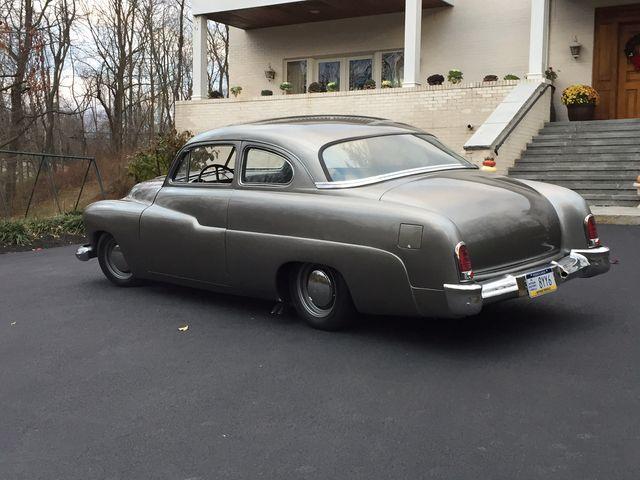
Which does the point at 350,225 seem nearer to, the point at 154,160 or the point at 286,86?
the point at 154,160

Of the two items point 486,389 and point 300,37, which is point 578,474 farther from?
point 300,37

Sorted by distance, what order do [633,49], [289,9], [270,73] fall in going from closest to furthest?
[633,49] < [289,9] < [270,73]

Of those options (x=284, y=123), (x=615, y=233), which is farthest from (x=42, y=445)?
(x=615, y=233)

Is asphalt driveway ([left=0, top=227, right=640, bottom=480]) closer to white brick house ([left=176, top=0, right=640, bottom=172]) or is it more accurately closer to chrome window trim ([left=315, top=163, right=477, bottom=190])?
chrome window trim ([left=315, top=163, right=477, bottom=190])

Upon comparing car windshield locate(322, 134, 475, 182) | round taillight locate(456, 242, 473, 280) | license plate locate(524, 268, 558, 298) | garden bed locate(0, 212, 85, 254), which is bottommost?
garden bed locate(0, 212, 85, 254)

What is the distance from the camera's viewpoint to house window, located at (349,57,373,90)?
2056 cm

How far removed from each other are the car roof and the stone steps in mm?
7377

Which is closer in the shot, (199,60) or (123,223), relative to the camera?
(123,223)

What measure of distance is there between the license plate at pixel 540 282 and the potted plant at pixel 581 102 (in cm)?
1203

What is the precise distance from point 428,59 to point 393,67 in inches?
46.0

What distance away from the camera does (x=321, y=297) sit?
5207 millimetres

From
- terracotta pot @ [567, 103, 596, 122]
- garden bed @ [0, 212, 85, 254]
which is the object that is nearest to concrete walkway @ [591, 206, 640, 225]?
terracotta pot @ [567, 103, 596, 122]

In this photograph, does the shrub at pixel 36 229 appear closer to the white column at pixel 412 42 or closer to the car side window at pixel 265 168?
the car side window at pixel 265 168

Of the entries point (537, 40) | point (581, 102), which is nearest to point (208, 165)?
point (581, 102)
